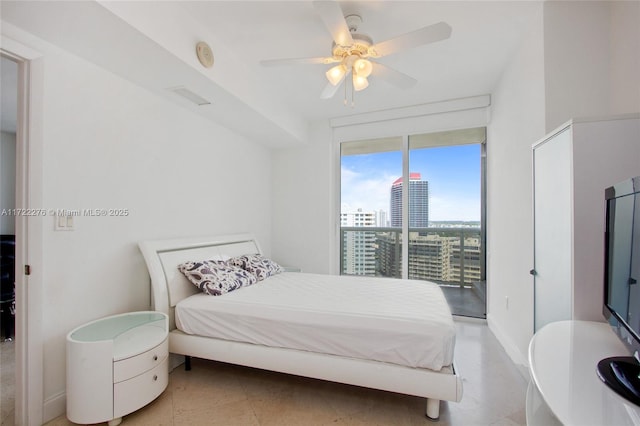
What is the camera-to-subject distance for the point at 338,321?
6.24 feet

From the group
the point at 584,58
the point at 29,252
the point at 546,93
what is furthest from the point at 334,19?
the point at 29,252

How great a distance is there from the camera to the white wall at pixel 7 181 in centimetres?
350

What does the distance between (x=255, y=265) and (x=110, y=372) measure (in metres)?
1.52

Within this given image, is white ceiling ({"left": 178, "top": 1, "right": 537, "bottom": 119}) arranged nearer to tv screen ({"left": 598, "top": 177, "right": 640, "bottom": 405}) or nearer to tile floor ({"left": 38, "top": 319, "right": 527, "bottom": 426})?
tv screen ({"left": 598, "top": 177, "right": 640, "bottom": 405})

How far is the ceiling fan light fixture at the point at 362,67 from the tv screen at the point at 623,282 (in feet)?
5.25

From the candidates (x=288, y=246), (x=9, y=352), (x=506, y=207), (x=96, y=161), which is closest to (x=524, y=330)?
(x=506, y=207)

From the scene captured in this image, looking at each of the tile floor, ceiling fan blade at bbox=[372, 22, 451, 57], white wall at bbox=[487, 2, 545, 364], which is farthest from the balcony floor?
ceiling fan blade at bbox=[372, 22, 451, 57]

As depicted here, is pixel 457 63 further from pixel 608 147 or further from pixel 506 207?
pixel 608 147

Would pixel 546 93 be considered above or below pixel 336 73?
below

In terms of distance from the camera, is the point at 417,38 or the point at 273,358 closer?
the point at 417,38

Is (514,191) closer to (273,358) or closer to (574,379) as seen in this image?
(574,379)

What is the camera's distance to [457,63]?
2650 mm

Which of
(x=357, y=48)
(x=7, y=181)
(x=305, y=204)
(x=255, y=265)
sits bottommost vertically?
(x=255, y=265)

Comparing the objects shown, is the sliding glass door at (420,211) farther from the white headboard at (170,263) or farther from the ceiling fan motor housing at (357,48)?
the white headboard at (170,263)
